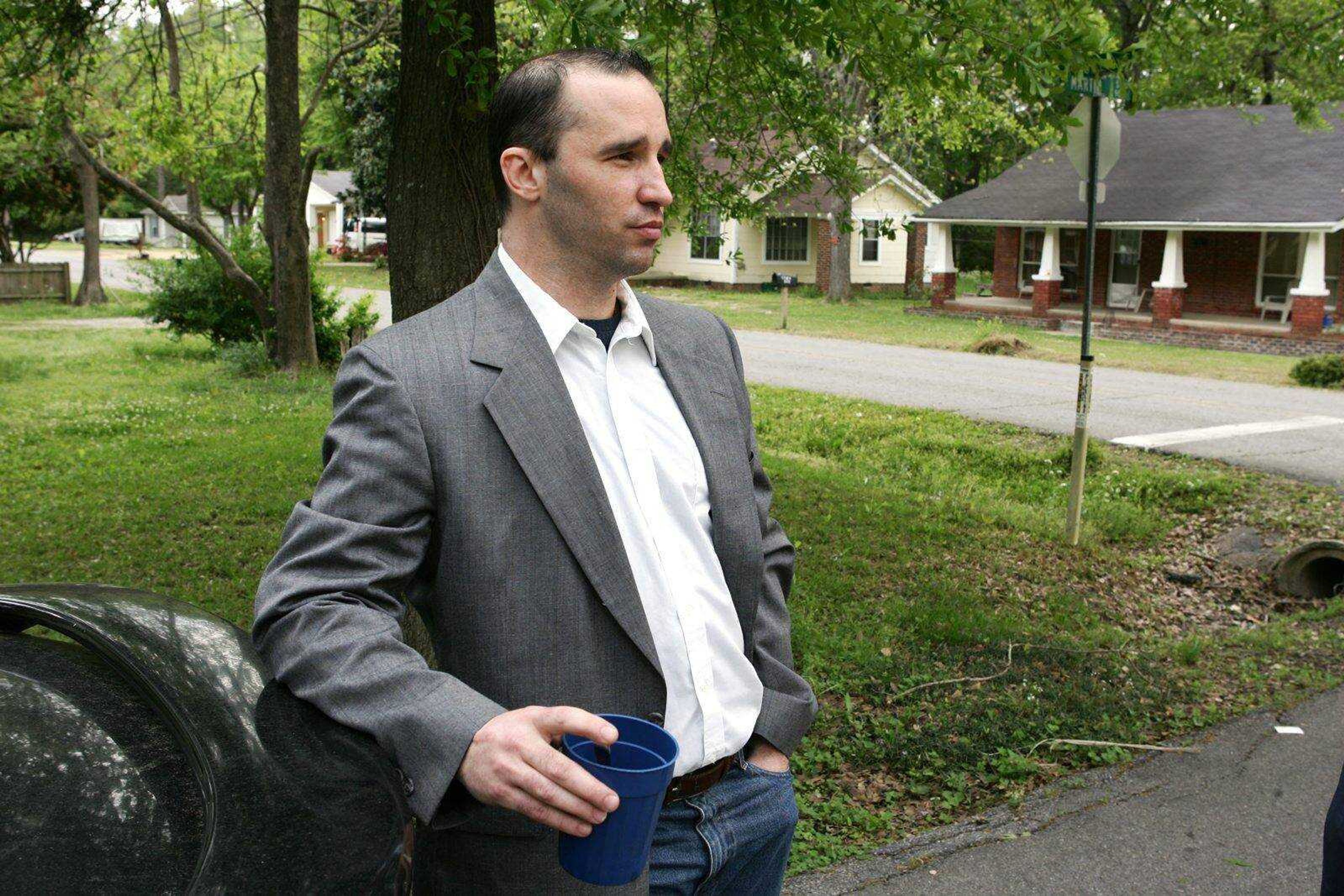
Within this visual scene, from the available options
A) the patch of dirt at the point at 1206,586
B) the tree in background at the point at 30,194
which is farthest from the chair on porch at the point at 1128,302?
the tree in background at the point at 30,194

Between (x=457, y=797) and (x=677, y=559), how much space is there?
562 mm

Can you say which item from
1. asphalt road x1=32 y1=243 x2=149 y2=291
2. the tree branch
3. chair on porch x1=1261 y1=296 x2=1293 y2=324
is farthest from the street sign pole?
chair on porch x1=1261 y1=296 x2=1293 y2=324

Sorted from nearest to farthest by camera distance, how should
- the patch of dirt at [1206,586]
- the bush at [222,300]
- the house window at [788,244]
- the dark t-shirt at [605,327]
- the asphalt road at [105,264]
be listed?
the dark t-shirt at [605,327] < the patch of dirt at [1206,586] < the bush at [222,300] < the asphalt road at [105,264] < the house window at [788,244]

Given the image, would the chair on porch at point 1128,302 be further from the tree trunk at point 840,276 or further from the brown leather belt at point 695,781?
the brown leather belt at point 695,781

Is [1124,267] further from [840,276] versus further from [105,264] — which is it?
[105,264]

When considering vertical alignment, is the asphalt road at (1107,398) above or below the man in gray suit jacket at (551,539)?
below

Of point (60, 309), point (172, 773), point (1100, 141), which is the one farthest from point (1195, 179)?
point (172, 773)

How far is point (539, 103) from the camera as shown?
2037 millimetres

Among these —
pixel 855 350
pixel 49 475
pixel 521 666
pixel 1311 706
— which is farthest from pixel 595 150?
pixel 855 350

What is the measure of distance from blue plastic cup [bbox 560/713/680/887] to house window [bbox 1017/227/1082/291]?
107ft

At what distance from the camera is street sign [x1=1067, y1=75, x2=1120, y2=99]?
6.71 m

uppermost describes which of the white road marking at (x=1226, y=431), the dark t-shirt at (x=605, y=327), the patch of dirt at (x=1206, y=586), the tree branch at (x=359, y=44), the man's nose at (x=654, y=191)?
the tree branch at (x=359, y=44)

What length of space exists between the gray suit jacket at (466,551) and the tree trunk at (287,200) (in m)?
10.5

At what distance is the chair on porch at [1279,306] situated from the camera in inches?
1048
